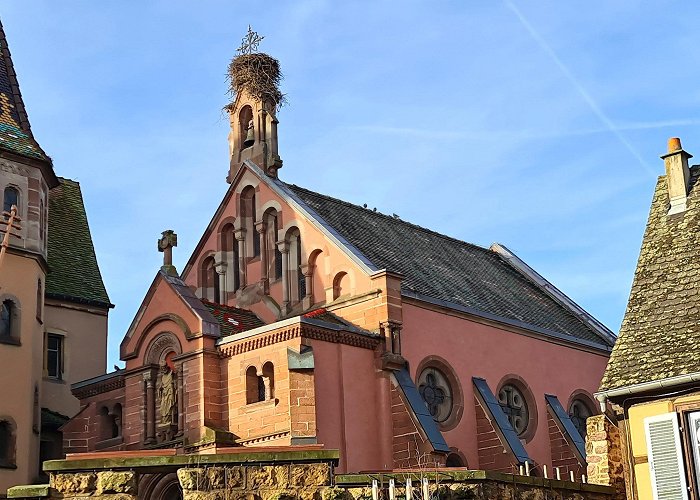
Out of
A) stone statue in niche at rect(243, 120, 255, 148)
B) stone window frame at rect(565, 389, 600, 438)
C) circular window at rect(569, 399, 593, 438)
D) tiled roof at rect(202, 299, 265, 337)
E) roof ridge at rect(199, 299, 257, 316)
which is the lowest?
circular window at rect(569, 399, 593, 438)

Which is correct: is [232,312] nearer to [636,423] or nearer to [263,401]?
→ [263,401]

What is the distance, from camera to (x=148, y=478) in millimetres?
16375

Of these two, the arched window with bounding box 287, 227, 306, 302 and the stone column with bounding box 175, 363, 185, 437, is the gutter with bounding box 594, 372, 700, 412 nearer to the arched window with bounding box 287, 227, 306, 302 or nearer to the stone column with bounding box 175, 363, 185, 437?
the stone column with bounding box 175, 363, 185, 437

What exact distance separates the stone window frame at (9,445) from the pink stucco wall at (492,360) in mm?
11318

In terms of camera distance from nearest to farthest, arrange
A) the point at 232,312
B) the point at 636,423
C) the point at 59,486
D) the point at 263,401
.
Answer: the point at 59,486 < the point at 636,423 < the point at 263,401 < the point at 232,312

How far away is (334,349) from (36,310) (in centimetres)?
1077

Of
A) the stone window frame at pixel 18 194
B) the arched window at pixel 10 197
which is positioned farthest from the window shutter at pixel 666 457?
the arched window at pixel 10 197

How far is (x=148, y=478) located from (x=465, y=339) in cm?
Result: 1918

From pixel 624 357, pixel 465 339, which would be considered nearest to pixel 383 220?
pixel 465 339

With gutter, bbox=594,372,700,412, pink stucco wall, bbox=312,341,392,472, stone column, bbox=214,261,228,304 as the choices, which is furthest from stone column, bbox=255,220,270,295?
gutter, bbox=594,372,700,412

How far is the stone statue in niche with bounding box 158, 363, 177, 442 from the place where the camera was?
31062 millimetres

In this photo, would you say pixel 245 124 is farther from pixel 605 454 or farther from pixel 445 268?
pixel 605 454

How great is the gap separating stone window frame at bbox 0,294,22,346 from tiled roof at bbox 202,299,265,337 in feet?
19.4

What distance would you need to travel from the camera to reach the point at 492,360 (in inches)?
1391
